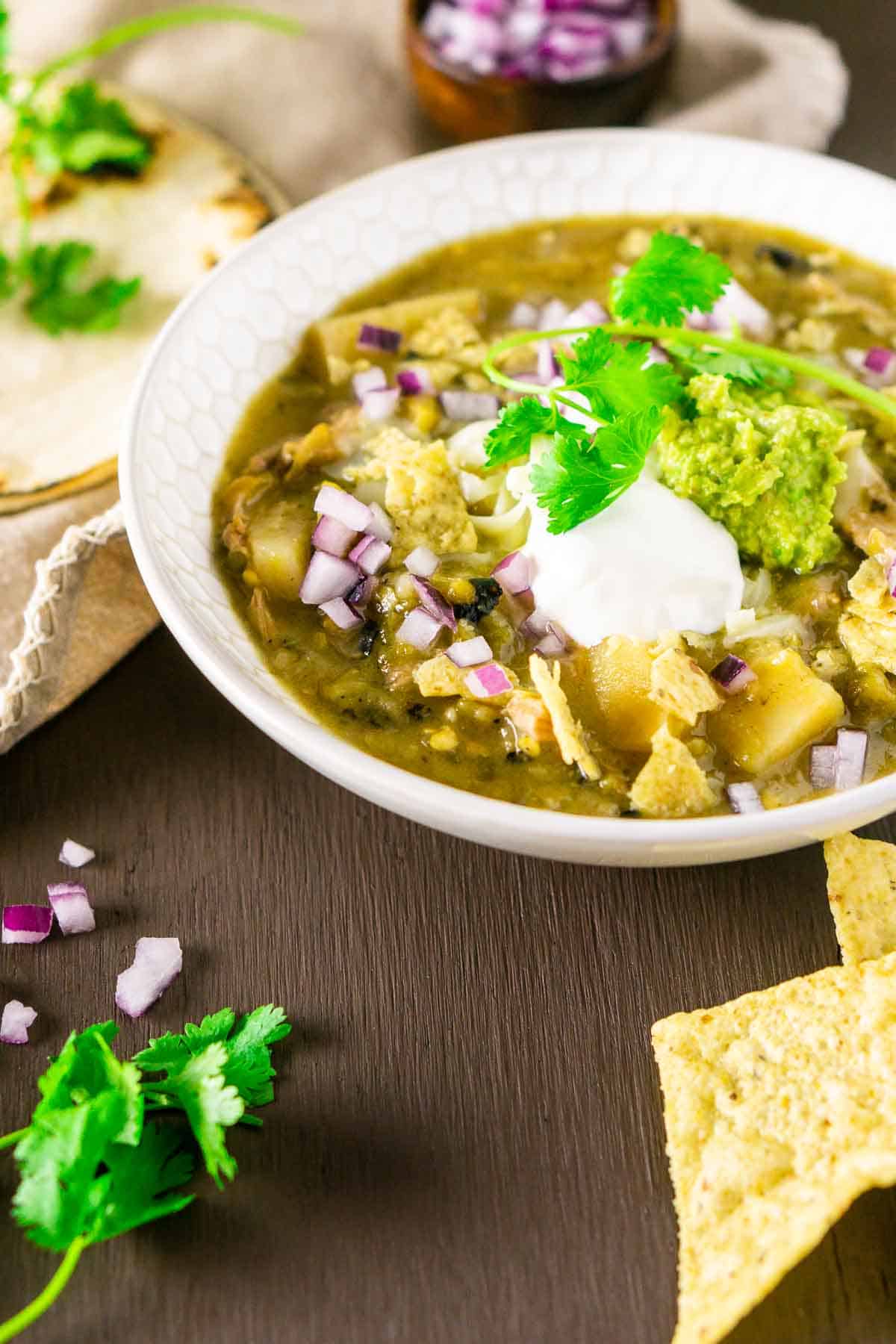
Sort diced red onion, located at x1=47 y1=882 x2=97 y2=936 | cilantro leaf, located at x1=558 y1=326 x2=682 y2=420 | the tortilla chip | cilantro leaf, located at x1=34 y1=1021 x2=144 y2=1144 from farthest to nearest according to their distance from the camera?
cilantro leaf, located at x1=558 y1=326 x2=682 y2=420 → diced red onion, located at x1=47 y1=882 x2=97 y2=936 → cilantro leaf, located at x1=34 y1=1021 x2=144 y2=1144 → the tortilla chip

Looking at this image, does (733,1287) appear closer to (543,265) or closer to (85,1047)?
(85,1047)

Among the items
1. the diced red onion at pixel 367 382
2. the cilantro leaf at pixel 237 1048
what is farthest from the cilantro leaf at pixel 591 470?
the cilantro leaf at pixel 237 1048

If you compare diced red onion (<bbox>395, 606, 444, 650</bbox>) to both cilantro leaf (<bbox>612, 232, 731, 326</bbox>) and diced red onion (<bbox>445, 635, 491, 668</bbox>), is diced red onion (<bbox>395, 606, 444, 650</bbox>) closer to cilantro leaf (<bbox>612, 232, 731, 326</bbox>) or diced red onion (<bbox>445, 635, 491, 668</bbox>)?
diced red onion (<bbox>445, 635, 491, 668</bbox>)

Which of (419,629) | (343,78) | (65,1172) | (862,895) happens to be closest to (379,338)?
(419,629)

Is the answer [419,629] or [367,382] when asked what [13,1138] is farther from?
[367,382]

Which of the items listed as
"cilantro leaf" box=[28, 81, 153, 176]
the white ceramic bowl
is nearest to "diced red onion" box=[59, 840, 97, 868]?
the white ceramic bowl

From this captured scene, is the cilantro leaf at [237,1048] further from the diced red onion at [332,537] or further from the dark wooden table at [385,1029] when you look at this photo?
the diced red onion at [332,537]
